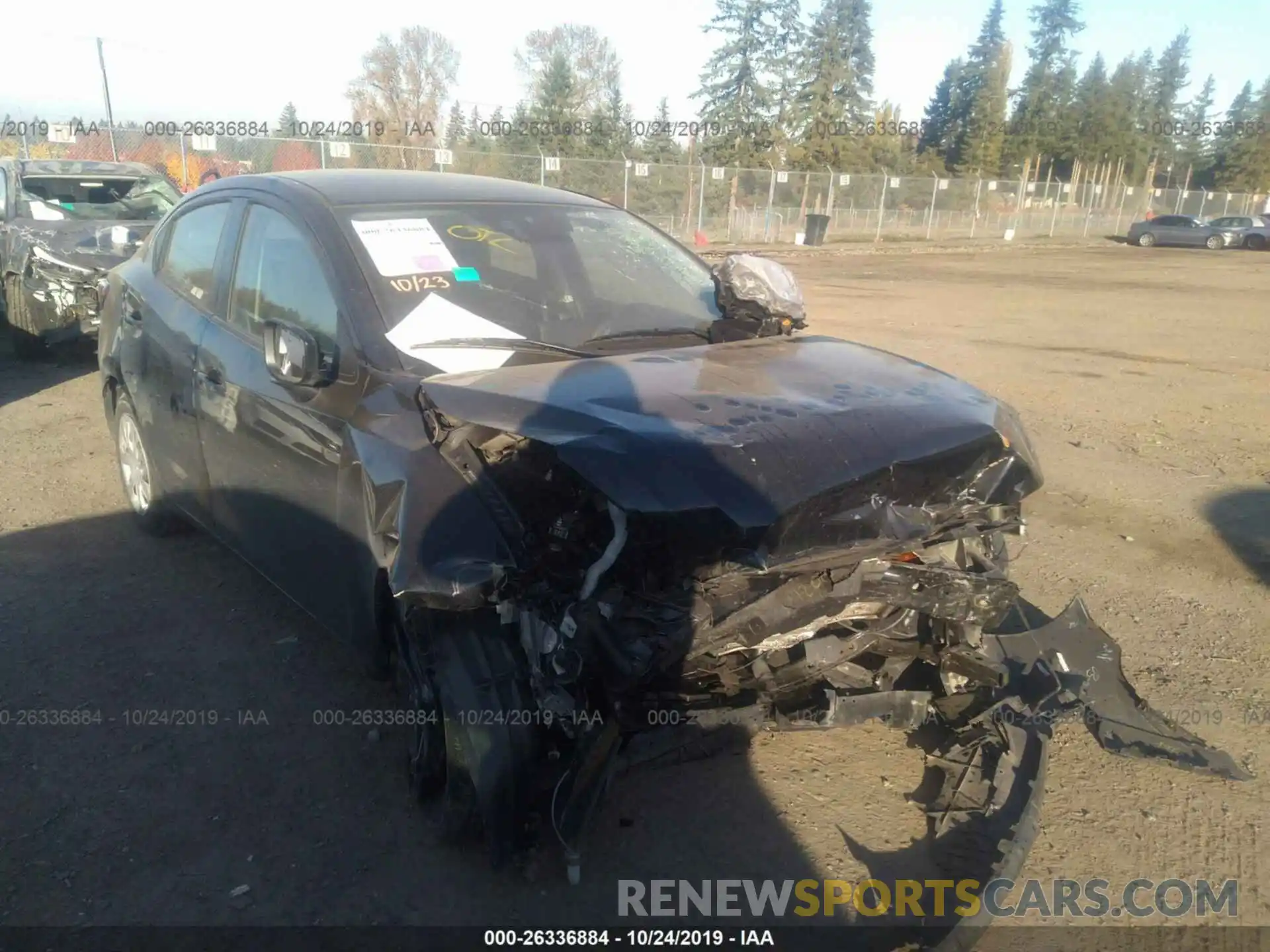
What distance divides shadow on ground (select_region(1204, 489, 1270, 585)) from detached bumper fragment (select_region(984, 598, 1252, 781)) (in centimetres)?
205

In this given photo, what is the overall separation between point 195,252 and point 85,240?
568 cm

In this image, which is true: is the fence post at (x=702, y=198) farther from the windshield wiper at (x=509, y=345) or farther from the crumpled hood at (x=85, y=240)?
the windshield wiper at (x=509, y=345)

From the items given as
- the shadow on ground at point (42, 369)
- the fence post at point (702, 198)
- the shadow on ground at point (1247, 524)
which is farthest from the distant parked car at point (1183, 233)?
the shadow on ground at point (42, 369)

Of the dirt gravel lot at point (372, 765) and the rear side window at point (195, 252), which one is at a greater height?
the rear side window at point (195, 252)

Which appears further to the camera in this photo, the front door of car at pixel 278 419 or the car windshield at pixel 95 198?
the car windshield at pixel 95 198

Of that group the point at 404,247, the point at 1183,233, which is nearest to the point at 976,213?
the point at 1183,233

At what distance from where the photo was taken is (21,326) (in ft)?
28.6

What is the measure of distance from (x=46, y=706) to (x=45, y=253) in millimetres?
6583

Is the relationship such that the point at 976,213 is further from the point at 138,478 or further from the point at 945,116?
the point at 138,478

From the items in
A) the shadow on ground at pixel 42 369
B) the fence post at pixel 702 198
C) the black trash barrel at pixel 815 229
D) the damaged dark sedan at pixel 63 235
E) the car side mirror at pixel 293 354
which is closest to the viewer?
the car side mirror at pixel 293 354

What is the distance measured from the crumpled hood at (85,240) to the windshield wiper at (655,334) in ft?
22.9

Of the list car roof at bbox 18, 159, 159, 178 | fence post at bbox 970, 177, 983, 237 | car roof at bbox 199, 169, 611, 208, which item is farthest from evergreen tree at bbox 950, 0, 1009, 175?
car roof at bbox 199, 169, 611, 208

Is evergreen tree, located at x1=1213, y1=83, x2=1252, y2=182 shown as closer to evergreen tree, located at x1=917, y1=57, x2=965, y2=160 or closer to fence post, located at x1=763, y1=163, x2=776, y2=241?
evergreen tree, located at x1=917, y1=57, x2=965, y2=160

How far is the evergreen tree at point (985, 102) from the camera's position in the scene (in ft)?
195
